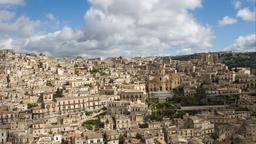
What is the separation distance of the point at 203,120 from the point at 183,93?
823 inches

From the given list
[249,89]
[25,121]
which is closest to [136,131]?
[25,121]

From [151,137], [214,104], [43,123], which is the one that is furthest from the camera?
[214,104]

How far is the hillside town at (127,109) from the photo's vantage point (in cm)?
5138

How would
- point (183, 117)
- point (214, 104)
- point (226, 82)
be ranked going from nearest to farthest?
point (183, 117) < point (214, 104) < point (226, 82)

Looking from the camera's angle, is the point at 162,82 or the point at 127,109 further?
the point at 162,82

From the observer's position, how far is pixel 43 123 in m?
53.9

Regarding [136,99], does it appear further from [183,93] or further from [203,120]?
[203,120]

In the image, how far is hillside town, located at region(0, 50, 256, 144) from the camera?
169 feet

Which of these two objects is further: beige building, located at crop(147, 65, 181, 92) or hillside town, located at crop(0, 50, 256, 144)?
beige building, located at crop(147, 65, 181, 92)

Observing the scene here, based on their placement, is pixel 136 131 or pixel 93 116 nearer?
pixel 136 131

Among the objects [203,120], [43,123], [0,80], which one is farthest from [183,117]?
[0,80]

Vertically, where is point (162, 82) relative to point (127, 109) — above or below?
above

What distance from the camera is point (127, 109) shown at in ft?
204

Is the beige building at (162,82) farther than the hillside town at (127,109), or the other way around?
the beige building at (162,82)
